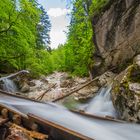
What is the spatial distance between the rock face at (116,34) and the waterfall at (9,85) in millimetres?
5325

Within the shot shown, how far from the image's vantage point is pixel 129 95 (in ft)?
28.5

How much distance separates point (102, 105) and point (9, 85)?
8211 mm

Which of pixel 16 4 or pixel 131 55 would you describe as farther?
pixel 16 4

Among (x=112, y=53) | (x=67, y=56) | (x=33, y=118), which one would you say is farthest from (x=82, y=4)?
(x=33, y=118)

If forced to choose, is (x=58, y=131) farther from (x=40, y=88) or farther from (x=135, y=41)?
(x=40, y=88)

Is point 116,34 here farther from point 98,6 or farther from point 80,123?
point 80,123

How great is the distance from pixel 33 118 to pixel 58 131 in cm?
73

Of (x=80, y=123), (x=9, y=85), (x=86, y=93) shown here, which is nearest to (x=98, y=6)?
(x=86, y=93)

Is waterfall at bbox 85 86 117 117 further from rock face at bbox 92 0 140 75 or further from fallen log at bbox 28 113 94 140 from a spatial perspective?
fallen log at bbox 28 113 94 140

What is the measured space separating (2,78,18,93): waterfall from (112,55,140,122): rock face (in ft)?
30.8

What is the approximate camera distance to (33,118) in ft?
19.0

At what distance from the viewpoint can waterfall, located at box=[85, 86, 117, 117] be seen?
11.1 m

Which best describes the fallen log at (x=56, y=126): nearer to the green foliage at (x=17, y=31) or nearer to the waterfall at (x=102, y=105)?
the waterfall at (x=102, y=105)

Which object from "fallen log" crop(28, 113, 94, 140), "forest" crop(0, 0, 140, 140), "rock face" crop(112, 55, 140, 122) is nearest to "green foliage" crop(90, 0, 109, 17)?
"forest" crop(0, 0, 140, 140)
